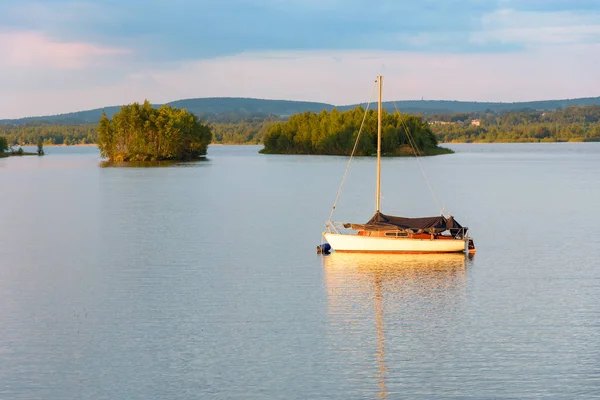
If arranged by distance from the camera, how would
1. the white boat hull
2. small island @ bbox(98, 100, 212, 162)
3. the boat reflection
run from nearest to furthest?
the boat reflection, the white boat hull, small island @ bbox(98, 100, 212, 162)

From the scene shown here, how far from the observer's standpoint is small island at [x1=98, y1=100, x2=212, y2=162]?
137750 mm

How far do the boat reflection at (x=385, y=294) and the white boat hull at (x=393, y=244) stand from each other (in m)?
0.27

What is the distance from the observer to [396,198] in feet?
201

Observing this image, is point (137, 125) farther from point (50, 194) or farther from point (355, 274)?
point (355, 274)

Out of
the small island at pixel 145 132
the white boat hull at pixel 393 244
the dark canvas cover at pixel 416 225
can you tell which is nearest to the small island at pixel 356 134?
the small island at pixel 145 132

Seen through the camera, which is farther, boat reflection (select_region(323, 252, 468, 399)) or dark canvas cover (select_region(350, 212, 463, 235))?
dark canvas cover (select_region(350, 212, 463, 235))

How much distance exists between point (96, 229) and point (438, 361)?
27.7 m

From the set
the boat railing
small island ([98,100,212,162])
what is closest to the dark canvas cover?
the boat railing

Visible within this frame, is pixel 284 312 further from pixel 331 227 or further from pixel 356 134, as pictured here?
pixel 356 134

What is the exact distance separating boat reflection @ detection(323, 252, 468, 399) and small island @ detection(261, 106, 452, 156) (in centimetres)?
13039

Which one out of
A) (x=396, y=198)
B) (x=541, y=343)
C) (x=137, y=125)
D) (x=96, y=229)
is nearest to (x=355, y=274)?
(x=541, y=343)

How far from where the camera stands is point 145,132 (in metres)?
140

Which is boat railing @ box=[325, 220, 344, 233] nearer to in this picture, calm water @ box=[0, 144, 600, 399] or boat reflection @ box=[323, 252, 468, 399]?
calm water @ box=[0, 144, 600, 399]

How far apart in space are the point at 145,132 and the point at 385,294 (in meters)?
119
